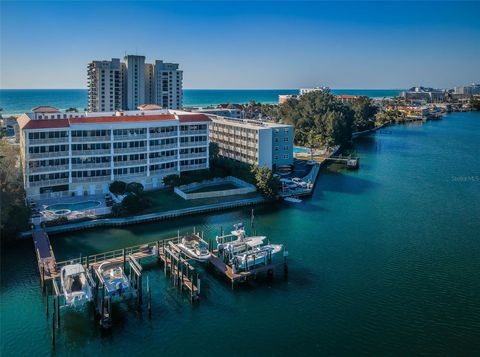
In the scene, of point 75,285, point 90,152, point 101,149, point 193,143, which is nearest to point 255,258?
point 75,285

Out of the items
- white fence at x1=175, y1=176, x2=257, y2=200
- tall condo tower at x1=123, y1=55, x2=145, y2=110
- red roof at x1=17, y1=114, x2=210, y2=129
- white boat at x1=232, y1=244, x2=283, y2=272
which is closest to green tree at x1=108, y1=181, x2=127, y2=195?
white fence at x1=175, y1=176, x2=257, y2=200

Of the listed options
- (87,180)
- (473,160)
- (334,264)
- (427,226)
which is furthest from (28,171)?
(473,160)

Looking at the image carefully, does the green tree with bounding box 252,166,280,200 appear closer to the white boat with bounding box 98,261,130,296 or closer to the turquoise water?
the turquoise water

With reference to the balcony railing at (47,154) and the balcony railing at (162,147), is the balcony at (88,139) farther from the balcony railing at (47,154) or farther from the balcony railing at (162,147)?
the balcony railing at (162,147)

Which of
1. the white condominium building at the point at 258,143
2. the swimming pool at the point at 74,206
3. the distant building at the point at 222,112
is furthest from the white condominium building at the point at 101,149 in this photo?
the distant building at the point at 222,112

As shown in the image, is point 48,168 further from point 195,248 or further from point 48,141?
point 195,248
